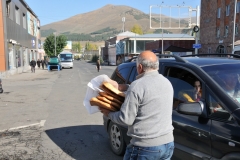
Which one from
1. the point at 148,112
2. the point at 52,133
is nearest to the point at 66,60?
the point at 52,133

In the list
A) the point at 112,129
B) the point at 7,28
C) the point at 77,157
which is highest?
the point at 7,28

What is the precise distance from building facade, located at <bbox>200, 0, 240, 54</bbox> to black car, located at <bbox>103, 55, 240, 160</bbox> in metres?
33.6

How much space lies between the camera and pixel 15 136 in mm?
6094

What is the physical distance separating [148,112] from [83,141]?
144 inches

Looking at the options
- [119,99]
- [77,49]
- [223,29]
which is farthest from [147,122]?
[77,49]

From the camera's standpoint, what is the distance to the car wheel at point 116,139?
4676 mm

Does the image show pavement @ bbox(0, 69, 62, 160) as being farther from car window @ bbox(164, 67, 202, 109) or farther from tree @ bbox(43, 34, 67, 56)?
tree @ bbox(43, 34, 67, 56)

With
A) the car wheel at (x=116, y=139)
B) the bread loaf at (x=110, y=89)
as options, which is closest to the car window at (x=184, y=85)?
the bread loaf at (x=110, y=89)

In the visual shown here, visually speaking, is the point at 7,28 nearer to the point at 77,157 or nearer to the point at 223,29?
the point at 77,157

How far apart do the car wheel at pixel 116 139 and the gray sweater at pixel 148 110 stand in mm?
2208

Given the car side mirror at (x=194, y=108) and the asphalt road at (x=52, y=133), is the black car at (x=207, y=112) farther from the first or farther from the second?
the asphalt road at (x=52, y=133)

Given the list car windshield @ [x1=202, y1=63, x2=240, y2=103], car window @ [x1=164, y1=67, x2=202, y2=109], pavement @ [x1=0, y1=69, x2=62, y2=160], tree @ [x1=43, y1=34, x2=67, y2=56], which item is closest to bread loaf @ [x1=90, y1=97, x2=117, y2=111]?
car window @ [x1=164, y1=67, x2=202, y2=109]

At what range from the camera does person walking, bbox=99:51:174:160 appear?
237 centimetres

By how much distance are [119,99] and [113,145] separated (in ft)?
8.03
